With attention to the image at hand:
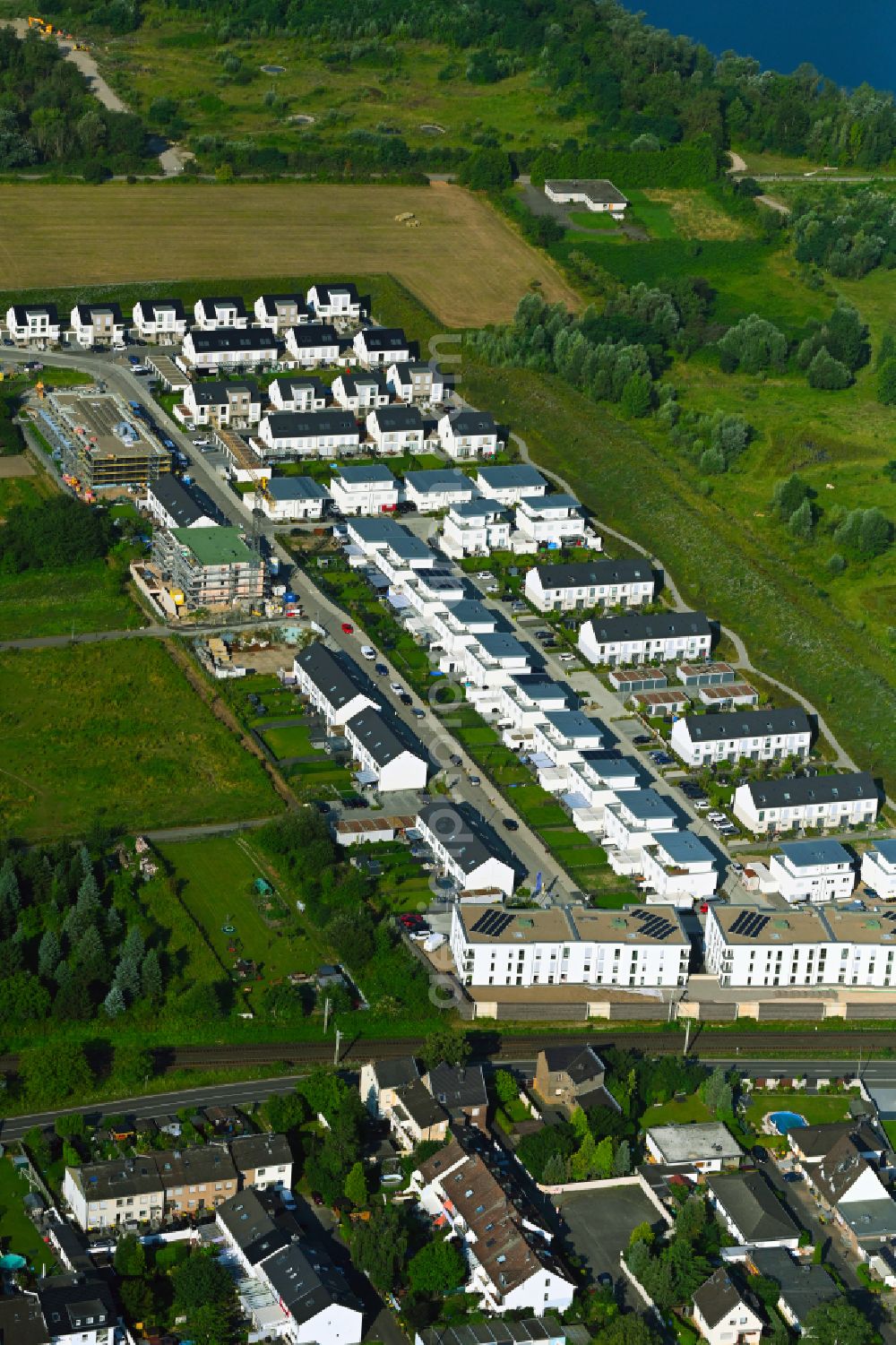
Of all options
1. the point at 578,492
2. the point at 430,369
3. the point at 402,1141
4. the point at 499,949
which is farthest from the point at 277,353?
the point at 402,1141

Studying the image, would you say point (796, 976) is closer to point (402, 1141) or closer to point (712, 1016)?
point (712, 1016)

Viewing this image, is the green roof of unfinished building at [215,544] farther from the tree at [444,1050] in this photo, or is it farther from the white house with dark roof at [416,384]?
the tree at [444,1050]

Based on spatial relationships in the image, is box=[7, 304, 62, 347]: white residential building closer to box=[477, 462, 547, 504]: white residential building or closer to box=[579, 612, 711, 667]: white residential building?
box=[477, 462, 547, 504]: white residential building

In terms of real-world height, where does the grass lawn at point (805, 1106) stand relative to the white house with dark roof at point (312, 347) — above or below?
below

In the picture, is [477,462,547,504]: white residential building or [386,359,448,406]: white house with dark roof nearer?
[477,462,547,504]: white residential building

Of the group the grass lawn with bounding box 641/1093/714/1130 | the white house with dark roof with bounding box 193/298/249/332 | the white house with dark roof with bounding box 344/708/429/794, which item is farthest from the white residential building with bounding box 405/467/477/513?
the grass lawn with bounding box 641/1093/714/1130

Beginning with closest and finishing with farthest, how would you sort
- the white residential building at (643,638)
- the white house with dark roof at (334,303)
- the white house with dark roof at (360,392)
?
1. the white residential building at (643,638)
2. the white house with dark roof at (360,392)
3. the white house with dark roof at (334,303)

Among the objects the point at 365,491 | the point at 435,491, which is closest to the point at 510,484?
the point at 435,491

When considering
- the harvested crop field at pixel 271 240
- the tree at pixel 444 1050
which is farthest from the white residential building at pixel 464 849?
the harvested crop field at pixel 271 240
